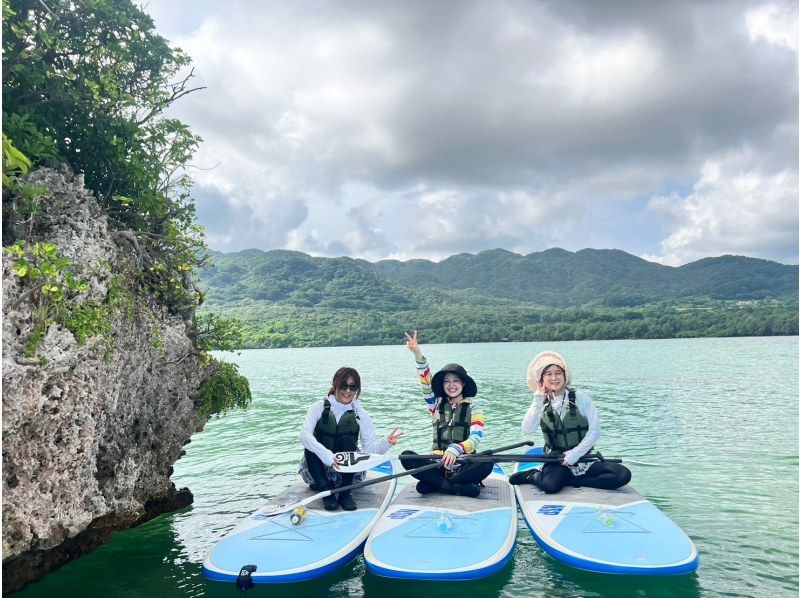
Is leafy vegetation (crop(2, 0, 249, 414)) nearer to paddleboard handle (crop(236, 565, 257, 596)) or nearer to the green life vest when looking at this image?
paddleboard handle (crop(236, 565, 257, 596))

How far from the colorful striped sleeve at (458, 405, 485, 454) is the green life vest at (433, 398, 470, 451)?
0.07m

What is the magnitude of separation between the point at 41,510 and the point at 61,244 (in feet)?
11.0

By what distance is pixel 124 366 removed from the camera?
25.0ft

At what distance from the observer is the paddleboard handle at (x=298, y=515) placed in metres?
6.93

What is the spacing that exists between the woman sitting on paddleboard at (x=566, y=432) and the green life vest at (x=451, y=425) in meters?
1.22

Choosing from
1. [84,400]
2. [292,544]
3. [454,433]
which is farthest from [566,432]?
[84,400]

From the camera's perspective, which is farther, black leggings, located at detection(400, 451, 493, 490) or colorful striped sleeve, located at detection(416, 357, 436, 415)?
colorful striped sleeve, located at detection(416, 357, 436, 415)

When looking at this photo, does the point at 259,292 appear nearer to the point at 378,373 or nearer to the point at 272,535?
the point at 378,373

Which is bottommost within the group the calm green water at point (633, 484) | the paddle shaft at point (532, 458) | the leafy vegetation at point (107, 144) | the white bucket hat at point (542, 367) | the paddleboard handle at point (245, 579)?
the calm green water at point (633, 484)

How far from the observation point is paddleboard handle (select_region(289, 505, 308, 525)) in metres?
6.93

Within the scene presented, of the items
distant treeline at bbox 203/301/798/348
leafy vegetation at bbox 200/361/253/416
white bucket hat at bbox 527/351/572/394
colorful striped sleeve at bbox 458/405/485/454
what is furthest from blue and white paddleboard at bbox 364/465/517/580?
distant treeline at bbox 203/301/798/348

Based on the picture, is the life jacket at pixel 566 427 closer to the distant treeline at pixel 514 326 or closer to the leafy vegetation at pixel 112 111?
the leafy vegetation at pixel 112 111

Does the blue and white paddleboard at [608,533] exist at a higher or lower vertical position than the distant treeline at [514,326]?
lower

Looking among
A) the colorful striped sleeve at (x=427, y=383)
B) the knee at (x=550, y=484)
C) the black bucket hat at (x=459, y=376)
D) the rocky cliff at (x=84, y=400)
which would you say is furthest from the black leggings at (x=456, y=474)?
the rocky cliff at (x=84, y=400)
